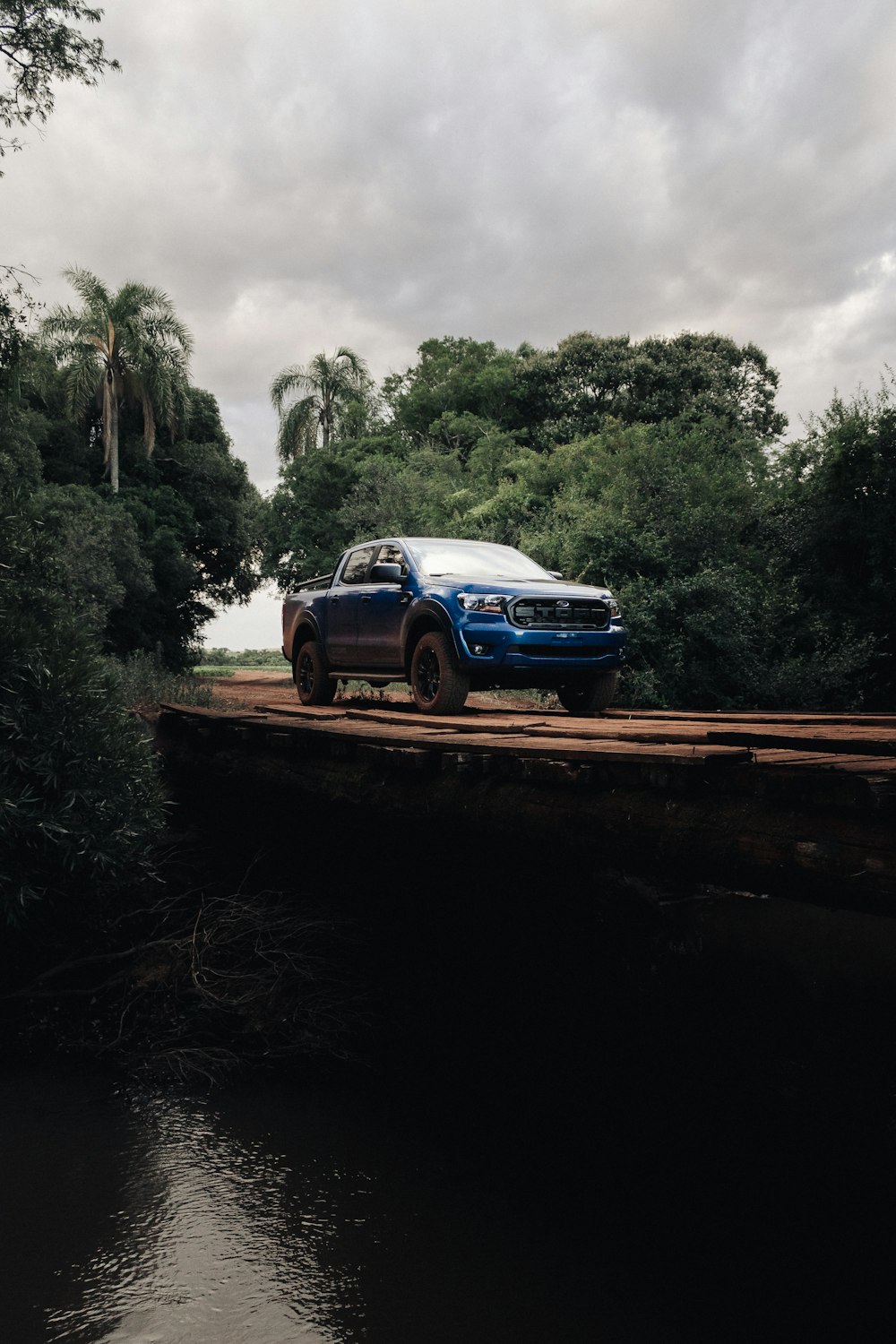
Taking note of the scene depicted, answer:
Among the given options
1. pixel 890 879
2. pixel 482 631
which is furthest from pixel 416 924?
pixel 890 879

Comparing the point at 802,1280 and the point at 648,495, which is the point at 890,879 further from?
the point at 648,495

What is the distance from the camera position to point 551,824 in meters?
5.35

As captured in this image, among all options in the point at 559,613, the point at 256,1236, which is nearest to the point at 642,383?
the point at 559,613

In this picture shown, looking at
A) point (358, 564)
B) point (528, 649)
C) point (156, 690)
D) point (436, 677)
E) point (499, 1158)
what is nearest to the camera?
point (499, 1158)

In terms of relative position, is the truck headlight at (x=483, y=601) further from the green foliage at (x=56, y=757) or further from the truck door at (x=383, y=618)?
the green foliage at (x=56, y=757)

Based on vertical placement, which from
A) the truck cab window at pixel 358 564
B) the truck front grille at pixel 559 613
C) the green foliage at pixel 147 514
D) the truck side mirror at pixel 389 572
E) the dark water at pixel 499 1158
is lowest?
the dark water at pixel 499 1158

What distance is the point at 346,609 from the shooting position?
10352 millimetres

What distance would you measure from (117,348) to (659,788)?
26.6 meters

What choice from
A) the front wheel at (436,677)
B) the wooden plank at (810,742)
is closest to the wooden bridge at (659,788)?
the wooden plank at (810,742)

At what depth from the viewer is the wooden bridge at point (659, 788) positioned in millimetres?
3771

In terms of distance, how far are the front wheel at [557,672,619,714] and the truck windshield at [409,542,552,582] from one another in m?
0.99

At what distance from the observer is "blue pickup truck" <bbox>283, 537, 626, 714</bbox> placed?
8.38m

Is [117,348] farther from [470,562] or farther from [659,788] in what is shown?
[659,788]

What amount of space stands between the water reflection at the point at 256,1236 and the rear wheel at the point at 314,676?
18.4ft
